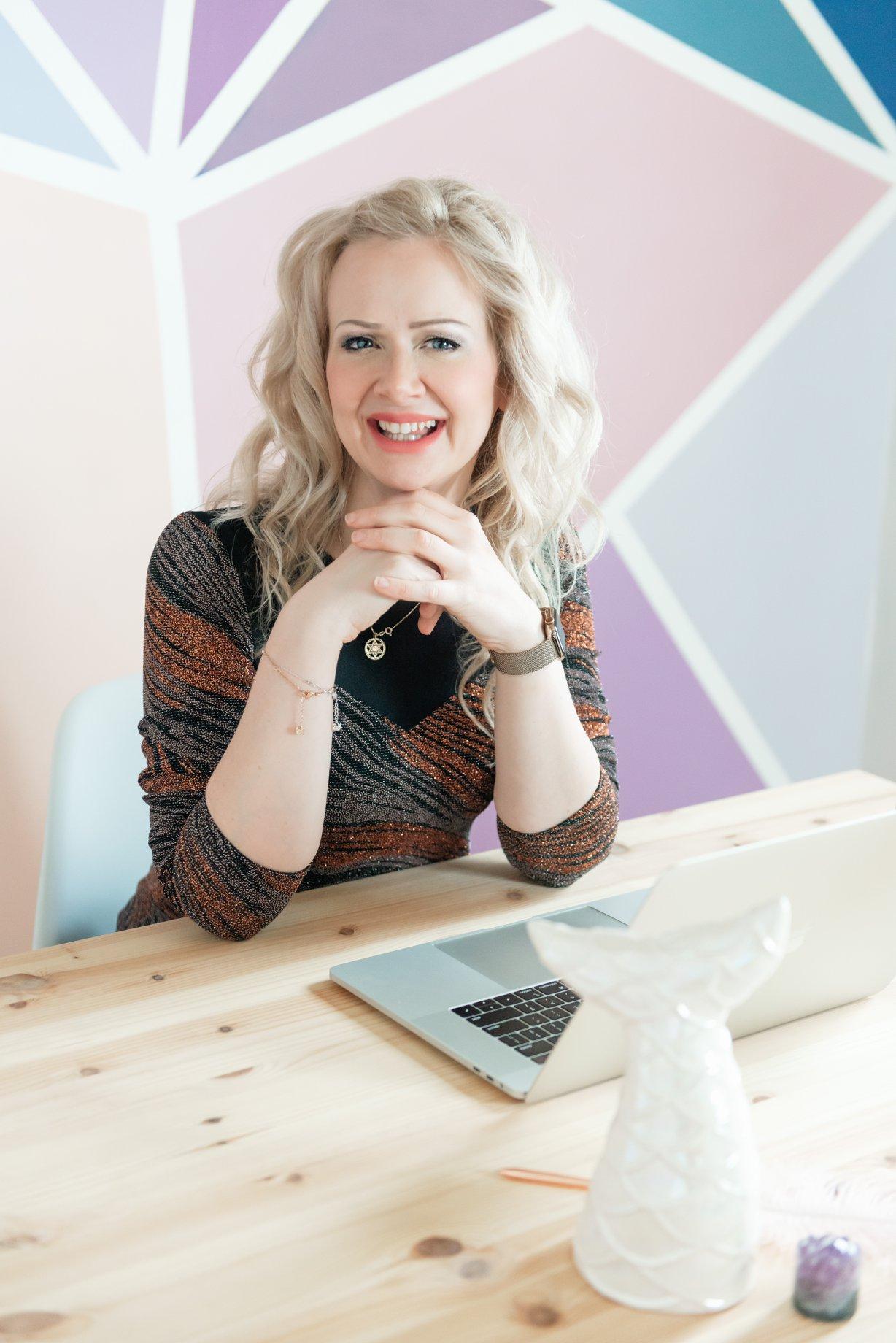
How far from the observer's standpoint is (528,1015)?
1.09 metres

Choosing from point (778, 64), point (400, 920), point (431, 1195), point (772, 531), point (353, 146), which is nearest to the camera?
point (431, 1195)

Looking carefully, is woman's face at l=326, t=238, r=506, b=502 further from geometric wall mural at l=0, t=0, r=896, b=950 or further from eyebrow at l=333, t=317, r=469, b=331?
geometric wall mural at l=0, t=0, r=896, b=950

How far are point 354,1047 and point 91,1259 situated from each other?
31 cm

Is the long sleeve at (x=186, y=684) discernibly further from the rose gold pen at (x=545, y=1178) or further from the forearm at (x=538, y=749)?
the rose gold pen at (x=545, y=1178)

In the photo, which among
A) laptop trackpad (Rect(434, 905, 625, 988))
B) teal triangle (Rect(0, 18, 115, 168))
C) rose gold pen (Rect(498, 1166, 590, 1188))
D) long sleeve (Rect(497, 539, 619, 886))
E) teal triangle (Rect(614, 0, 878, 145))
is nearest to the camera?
rose gold pen (Rect(498, 1166, 590, 1188))

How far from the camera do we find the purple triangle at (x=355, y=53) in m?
2.21

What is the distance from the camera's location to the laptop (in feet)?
2.83

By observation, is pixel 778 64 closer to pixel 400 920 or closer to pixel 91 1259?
pixel 400 920

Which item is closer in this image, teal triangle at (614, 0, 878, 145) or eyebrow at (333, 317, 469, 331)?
eyebrow at (333, 317, 469, 331)

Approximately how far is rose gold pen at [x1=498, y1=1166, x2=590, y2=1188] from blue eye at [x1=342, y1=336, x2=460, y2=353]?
3.01 feet

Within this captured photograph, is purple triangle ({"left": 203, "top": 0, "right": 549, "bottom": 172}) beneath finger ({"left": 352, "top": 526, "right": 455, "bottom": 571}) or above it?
above

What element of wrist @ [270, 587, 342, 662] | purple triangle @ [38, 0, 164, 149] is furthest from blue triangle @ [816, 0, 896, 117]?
wrist @ [270, 587, 342, 662]

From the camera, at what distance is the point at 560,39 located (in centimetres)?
246

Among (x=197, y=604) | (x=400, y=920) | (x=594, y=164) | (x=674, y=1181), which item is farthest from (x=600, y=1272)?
(x=594, y=164)
